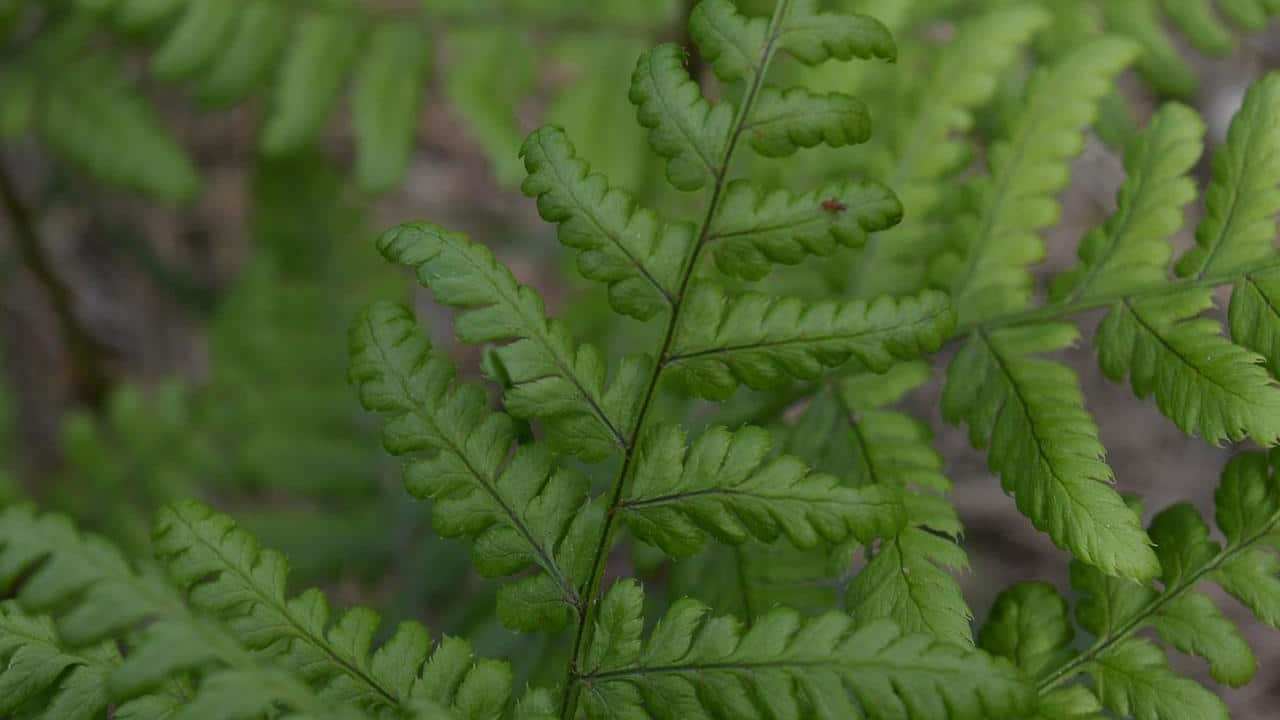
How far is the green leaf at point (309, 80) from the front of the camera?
9.46 feet

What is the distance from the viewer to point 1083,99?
1.85 meters

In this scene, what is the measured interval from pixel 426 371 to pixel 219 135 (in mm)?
3802

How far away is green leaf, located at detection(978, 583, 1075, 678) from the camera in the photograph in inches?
63.4

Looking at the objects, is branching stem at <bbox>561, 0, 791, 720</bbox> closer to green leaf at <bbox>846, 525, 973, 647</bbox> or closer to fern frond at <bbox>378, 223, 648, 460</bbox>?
fern frond at <bbox>378, 223, 648, 460</bbox>

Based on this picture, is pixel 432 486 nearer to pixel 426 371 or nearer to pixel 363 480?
pixel 426 371

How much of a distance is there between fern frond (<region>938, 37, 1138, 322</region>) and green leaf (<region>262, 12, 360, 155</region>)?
181 cm

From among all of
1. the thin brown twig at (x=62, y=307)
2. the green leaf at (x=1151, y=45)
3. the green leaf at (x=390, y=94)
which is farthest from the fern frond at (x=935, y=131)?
the thin brown twig at (x=62, y=307)

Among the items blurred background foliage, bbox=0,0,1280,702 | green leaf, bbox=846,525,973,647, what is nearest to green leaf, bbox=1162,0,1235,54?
blurred background foliage, bbox=0,0,1280,702

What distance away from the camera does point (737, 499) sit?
1.39m

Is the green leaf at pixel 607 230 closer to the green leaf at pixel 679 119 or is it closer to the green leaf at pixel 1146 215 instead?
the green leaf at pixel 679 119

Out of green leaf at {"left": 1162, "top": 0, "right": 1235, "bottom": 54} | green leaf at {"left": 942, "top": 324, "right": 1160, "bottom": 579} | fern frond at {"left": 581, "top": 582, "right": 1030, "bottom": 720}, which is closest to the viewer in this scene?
fern frond at {"left": 581, "top": 582, "right": 1030, "bottom": 720}

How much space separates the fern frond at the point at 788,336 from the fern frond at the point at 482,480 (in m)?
0.24

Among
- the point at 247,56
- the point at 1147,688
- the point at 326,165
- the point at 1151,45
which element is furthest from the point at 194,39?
the point at 1147,688

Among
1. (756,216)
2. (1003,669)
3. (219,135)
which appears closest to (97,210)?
(219,135)
